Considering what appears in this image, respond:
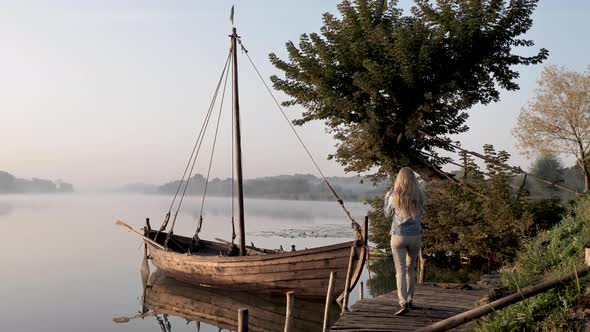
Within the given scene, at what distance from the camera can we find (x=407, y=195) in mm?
8617

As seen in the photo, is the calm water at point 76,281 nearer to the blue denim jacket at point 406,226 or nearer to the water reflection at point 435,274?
the water reflection at point 435,274

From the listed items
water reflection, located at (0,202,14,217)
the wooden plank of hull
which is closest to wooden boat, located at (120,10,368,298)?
the wooden plank of hull

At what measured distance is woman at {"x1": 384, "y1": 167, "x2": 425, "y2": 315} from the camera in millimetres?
8625

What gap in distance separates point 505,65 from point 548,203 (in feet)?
20.5

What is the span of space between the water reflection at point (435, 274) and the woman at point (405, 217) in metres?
12.0

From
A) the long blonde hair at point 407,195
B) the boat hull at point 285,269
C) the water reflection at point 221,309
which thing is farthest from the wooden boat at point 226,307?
the long blonde hair at point 407,195

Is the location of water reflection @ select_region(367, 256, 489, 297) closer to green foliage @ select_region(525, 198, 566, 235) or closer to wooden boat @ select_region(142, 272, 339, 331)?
green foliage @ select_region(525, 198, 566, 235)

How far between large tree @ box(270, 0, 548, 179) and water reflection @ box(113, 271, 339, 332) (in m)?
8.07

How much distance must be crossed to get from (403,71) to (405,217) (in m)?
13.8

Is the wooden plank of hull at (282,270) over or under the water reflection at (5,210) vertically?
over

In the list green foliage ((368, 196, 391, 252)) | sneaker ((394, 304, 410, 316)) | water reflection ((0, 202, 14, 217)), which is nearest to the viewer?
sneaker ((394, 304, 410, 316))

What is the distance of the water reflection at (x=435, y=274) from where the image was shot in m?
21.9

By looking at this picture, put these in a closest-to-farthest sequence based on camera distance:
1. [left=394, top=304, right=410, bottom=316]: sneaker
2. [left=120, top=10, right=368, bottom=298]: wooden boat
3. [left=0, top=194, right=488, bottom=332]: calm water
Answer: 1. [left=394, top=304, right=410, bottom=316]: sneaker
2. [left=120, top=10, right=368, bottom=298]: wooden boat
3. [left=0, top=194, right=488, bottom=332]: calm water

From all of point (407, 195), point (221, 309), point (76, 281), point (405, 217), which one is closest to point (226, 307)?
point (221, 309)
